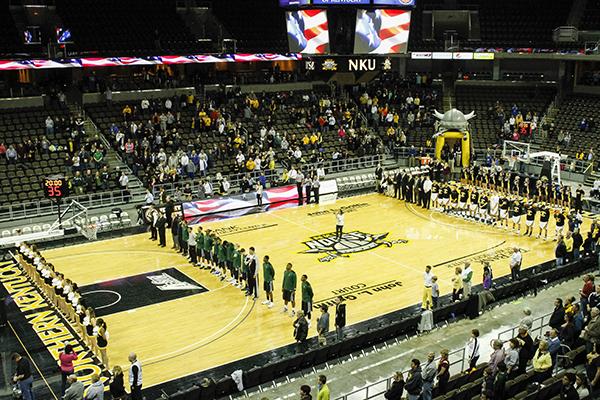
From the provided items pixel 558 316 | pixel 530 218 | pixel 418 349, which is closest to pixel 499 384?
pixel 558 316

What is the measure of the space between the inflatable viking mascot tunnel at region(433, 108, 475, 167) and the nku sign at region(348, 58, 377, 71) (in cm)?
844

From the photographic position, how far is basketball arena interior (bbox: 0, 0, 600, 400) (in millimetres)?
15758

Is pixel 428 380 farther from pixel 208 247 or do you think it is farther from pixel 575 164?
pixel 575 164

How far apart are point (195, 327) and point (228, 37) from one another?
92.3 ft

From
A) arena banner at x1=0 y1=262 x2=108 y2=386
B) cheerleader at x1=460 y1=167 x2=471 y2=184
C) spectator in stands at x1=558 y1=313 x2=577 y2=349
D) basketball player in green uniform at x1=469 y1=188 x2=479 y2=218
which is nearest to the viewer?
spectator in stands at x1=558 y1=313 x2=577 y2=349

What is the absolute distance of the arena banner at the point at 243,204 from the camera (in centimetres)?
2964

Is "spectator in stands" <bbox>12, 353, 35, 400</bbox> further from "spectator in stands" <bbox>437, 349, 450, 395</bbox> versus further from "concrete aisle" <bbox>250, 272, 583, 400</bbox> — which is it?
"spectator in stands" <bbox>437, 349, 450, 395</bbox>

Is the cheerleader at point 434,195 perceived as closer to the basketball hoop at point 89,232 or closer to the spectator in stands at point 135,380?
the basketball hoop at point 89,232

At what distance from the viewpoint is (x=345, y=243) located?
1003 inches

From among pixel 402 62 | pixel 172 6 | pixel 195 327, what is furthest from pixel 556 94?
pixel 195 327

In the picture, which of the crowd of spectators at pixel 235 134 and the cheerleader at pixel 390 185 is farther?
the crowd of spectators at pixel 235 134

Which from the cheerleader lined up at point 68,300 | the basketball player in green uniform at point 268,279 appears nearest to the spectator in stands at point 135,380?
the cheerleader lined up at point 68,300

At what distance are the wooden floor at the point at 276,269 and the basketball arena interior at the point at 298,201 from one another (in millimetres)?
99

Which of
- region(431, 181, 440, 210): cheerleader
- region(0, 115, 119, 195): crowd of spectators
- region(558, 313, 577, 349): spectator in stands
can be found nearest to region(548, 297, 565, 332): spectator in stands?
region(558, 313, 577, 349): spectator in stands
